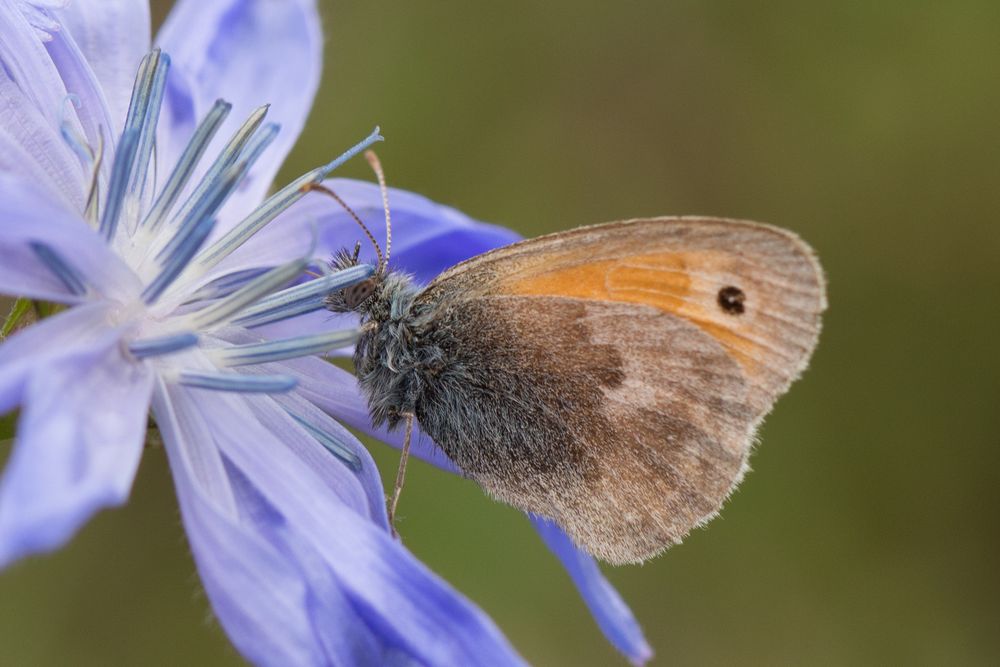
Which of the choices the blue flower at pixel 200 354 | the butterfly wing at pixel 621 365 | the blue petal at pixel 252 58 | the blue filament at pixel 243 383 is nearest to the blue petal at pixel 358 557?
the blue flower at pixel 200 354

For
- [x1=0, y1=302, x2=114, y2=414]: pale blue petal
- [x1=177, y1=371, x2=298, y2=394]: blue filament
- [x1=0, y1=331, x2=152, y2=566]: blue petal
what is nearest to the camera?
[x1=0, y1=331, x2=152, y2=566]: blue petal

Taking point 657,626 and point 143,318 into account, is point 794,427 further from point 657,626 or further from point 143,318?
point 143,318

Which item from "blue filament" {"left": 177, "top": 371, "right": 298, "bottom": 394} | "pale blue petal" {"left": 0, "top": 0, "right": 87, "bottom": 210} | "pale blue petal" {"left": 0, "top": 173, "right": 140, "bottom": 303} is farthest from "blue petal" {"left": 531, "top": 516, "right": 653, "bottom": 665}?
"pale blue petal" {"left": 0, "top": 0, "right": 87, "bottom": 210}

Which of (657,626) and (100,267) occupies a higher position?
(100,267)

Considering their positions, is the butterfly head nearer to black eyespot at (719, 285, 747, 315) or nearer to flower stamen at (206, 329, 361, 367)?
flower stamen at (206, 329, 361, 367)

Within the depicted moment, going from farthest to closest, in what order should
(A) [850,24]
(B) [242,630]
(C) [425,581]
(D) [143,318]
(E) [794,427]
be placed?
(A) [850,24], (E) [794,427], (D) [143,318], (C) [425,581], (B) [242,630]

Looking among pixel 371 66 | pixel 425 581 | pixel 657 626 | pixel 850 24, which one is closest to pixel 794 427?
pixel 657 626
